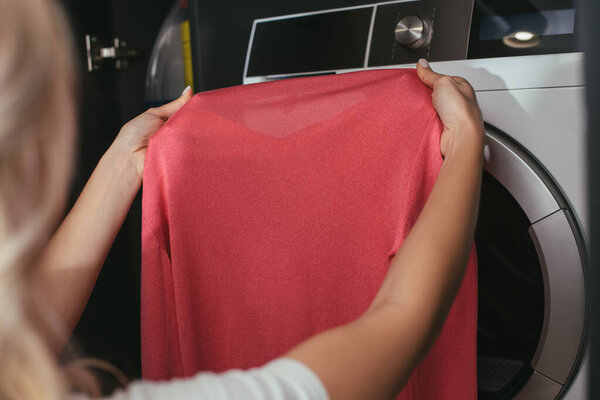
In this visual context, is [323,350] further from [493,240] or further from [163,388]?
[493,240]

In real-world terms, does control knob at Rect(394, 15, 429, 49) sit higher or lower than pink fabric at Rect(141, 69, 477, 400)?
higher

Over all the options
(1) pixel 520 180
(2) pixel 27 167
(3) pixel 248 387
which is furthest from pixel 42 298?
(1) pixel 520 180

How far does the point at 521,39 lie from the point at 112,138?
40.9 inches

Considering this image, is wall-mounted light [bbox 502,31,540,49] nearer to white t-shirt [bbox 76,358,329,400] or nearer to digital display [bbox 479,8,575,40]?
digital display [bbox 479,8,575,40]

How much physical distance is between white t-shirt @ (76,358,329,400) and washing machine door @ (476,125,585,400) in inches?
22.0

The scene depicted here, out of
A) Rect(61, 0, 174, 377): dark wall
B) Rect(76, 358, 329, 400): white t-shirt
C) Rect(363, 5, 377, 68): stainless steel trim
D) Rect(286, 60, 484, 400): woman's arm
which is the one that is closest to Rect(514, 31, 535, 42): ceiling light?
Rect(363, 5, 377, 68): stainless steel trim

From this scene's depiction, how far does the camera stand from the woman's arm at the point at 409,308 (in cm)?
45

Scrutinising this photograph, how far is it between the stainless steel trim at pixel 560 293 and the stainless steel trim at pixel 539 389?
12 mm

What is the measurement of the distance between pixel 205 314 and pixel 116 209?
8.4 inches

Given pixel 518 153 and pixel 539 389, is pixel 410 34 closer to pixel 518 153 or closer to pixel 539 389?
Result: pixel 518 153

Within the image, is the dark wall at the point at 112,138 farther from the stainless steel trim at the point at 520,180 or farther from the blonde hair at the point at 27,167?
the stainless steel trim at the point at 520,180

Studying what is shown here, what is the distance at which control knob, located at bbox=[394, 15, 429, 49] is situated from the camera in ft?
3.18

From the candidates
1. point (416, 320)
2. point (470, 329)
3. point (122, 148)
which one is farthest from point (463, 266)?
point (122, 148)

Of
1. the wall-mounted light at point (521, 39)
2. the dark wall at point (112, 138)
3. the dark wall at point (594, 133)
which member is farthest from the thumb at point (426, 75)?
the dark wall at point (112, 138)
